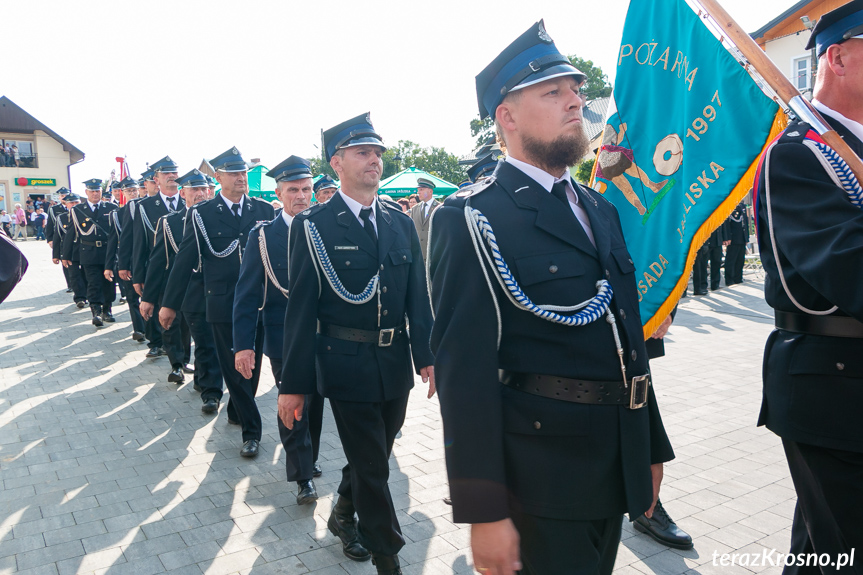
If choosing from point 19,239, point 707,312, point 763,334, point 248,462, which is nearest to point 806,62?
point 707,312

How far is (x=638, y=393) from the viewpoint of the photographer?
209cm

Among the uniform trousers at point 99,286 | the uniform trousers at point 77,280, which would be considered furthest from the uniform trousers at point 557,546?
the uniform trousers at point 77,280

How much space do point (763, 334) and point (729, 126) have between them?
7.87 m

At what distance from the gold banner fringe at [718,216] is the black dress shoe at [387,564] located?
181 centimetres

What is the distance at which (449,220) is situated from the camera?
208 centimetres

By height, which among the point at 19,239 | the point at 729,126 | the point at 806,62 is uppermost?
the point at 806,62

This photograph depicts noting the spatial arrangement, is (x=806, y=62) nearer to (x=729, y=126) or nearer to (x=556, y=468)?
(x=729, y=126)

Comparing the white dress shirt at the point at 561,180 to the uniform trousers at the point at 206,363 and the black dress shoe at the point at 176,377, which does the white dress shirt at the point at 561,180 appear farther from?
the black dress shoe at the point at 176,377

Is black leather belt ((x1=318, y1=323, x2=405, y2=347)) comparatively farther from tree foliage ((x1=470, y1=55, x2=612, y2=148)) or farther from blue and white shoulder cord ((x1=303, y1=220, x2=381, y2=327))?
tree foliage ((x1=470, y1=55, x2=612, y2=148))

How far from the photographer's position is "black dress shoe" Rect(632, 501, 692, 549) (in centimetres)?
374

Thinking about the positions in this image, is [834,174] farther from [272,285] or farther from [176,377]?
[176,377]

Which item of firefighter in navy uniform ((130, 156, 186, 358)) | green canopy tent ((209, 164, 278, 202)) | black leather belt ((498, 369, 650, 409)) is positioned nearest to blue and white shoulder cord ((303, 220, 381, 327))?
black leather belt ((498, 369, 650, 409))

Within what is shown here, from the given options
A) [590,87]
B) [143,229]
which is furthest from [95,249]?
[590,87]

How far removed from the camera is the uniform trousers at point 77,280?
1353 cm
